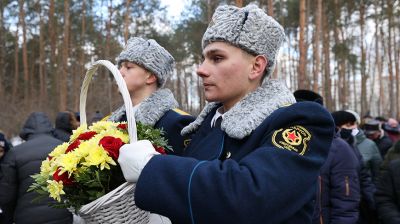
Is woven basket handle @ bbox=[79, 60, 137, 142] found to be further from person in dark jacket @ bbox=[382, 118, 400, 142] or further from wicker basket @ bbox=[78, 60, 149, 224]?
person in dark jacket @ bbox=[382, 118, 400, 142]

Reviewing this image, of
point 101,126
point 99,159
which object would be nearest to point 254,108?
point 99,159

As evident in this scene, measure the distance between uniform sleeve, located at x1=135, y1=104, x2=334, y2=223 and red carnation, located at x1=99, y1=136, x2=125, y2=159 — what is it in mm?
260

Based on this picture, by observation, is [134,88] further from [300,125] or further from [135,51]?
[300,125]

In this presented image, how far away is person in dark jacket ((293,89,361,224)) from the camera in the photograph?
4062 mm

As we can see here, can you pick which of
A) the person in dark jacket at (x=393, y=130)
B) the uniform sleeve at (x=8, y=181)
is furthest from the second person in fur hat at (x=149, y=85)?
the person in dark jacket at (x=393, y=130)

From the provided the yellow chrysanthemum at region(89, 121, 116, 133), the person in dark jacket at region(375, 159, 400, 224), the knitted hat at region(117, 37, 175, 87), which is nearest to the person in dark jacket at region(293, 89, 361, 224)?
the person in dark jacket at region(375, 159, 400, 224)

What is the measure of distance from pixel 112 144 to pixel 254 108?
609mm

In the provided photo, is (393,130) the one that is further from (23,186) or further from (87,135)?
(87,135)

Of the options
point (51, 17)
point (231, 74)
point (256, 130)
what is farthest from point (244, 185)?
point (51, 17)

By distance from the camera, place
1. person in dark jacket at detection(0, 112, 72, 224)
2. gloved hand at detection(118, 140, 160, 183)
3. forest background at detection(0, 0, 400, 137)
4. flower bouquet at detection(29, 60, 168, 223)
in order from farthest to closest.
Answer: forest background at detection(0, 0, 400, 137), person in dark jacket at detection(0, 112, 72, 224), flower bouquet at detection(29, 60, 168, 223), gloved hand at detection(118, 140, 160, 183)

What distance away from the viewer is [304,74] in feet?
45.5

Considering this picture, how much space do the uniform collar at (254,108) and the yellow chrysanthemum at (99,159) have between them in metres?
0.50

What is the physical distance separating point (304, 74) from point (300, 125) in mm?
12499

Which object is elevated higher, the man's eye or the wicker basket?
the man's eye
